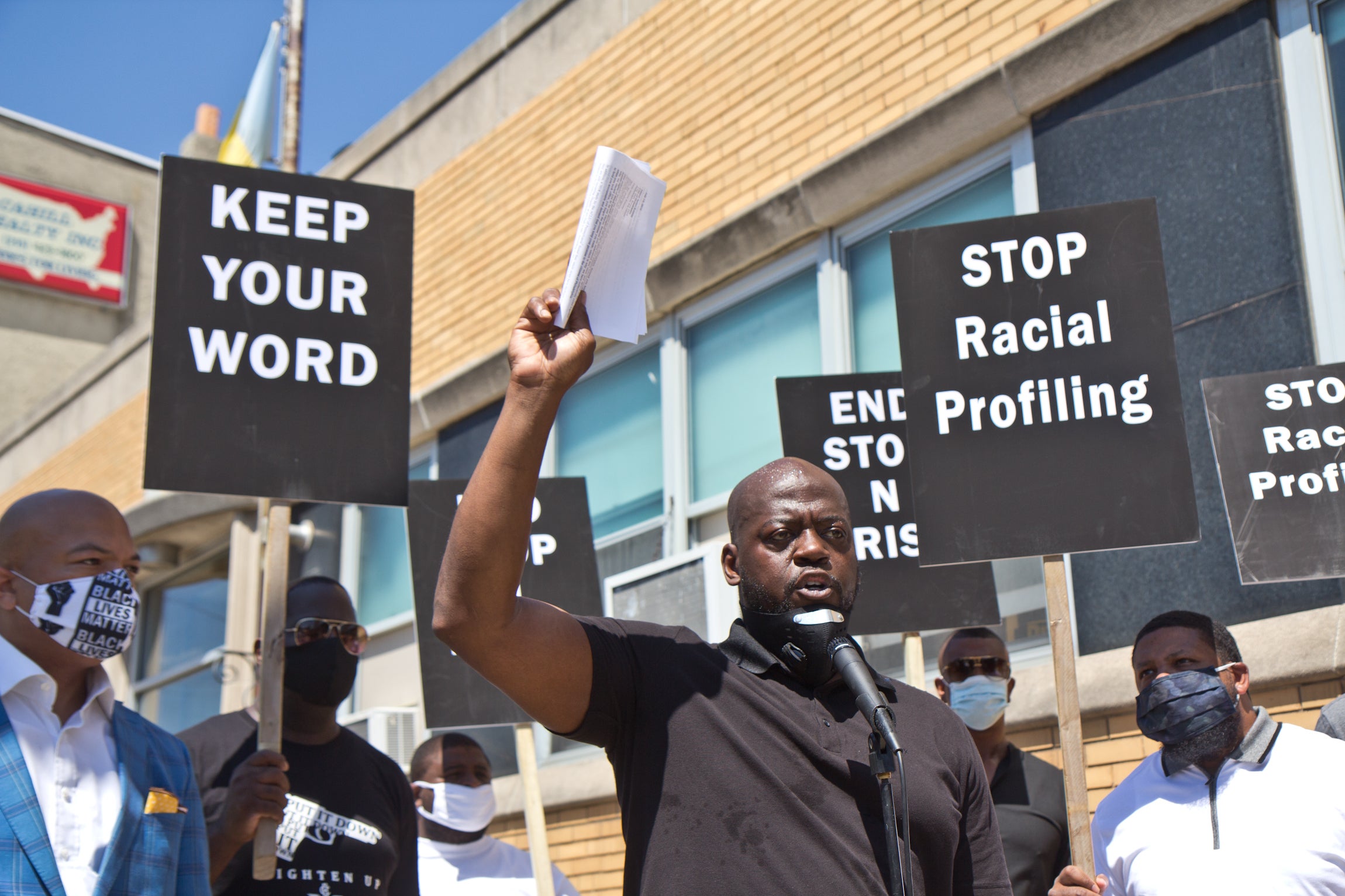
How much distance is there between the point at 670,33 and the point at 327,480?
5.47m

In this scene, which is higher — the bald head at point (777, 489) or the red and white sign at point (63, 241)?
the red and white sign at point (63, 241)

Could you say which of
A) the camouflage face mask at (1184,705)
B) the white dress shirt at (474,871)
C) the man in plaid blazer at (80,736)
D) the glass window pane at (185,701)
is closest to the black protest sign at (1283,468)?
the camouflage face mask at (1184,705)

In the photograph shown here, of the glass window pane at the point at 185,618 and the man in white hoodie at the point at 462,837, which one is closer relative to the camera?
the man in white hoodie at the point at 462,837

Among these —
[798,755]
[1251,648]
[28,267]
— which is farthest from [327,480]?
[28,267]

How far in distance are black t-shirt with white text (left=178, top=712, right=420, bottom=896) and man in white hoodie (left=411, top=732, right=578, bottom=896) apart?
1.29 meters

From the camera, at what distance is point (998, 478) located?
414 centimetres

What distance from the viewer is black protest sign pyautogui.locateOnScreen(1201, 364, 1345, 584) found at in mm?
4441

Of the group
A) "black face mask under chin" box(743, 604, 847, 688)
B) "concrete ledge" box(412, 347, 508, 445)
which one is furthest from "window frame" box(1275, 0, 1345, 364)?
"concrete ledge" box(412, 347, 508, 445)

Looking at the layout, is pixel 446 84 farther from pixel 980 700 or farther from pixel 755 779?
pixel 755 779

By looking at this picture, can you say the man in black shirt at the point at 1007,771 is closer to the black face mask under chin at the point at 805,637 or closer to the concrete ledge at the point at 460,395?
the black face mask under chin at the point at 805,637

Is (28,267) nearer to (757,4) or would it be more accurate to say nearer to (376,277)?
(757,4)

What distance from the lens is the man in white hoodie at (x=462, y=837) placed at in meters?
6.07

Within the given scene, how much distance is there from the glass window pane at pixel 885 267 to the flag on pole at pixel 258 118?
31.3ft

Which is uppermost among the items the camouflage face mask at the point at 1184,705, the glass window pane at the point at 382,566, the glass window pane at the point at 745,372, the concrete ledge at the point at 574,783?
the glass window pane at the point at 745,372
